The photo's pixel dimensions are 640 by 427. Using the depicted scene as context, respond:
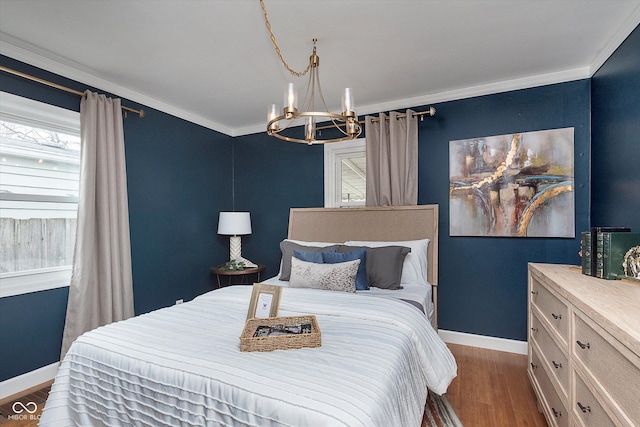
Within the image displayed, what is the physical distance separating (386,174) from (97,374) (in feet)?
9.13

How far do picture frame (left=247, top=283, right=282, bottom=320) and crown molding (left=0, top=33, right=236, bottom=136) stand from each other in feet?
8.17

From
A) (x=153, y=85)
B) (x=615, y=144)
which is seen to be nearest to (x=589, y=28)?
(x=615, y=144)

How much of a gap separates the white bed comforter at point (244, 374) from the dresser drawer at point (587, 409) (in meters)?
0.61

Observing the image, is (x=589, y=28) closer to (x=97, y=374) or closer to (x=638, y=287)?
(x=638, y=287)

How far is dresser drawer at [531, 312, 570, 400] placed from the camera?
60.2 inches

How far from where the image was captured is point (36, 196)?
8.20 ft

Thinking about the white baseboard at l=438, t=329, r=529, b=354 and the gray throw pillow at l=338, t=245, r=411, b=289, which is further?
the white baseboard at l=438, t=329, r=529, b=354

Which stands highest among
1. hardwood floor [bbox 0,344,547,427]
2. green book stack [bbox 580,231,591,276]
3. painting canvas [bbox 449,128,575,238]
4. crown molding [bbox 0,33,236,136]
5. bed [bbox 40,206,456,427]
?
crown molding [bbox 0,33,236,136]

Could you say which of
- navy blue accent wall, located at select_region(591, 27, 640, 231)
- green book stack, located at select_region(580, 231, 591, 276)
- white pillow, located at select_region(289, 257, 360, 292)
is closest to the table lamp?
white pillow, located at select_region(289, 257, 360, 292)

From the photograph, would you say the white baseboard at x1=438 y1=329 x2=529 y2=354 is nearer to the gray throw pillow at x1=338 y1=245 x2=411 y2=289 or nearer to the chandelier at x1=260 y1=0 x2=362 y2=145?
the gray throw pillow at x1=338 y1=245 x2=411 y2=289

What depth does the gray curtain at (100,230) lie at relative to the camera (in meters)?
2.57

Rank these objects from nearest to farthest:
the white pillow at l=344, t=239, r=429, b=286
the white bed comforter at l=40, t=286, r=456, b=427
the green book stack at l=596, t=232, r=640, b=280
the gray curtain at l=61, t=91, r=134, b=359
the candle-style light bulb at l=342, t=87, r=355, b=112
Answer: the white bed comforter at l=40, t=286, r=456, b=427 < the green book stack at l=596, t=232, r=640, b=280 < the candle-style light bulb at l=342, t=87, r=355, b=112 < the gray curtain at l=61, t=91, r=134, b=359 < the white pillow at l=344, t=239, r=429, b=286

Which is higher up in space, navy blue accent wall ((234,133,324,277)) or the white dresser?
navy blue accent wall ((234,133,324,277))

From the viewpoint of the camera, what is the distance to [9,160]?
2.36 meters
